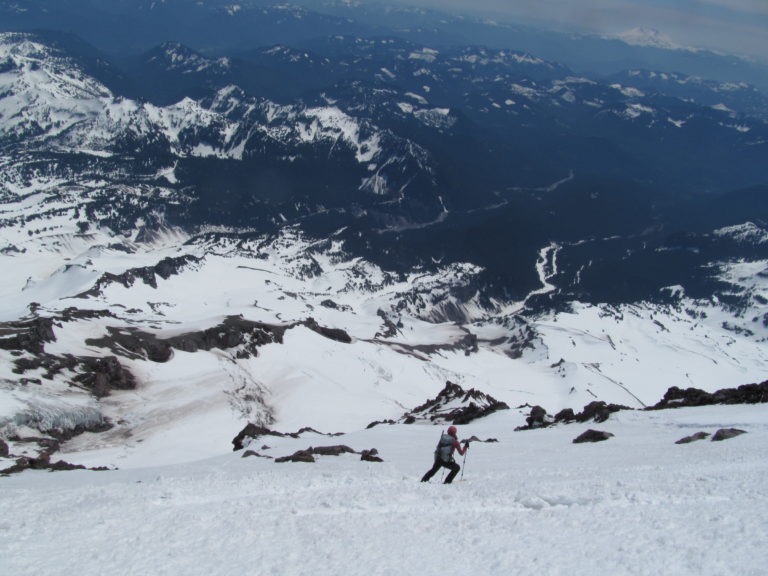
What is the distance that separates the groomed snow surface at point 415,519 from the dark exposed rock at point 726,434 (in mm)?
582

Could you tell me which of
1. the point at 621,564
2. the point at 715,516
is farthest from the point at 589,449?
the point at 621,564

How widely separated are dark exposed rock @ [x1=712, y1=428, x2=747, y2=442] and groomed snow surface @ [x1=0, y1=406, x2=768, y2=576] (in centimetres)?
58

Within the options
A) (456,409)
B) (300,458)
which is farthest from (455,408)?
(300,458)

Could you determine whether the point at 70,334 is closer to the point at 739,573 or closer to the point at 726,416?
the point at 726,416

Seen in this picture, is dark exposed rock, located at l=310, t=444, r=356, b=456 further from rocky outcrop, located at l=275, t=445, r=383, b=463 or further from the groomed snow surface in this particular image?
the groomed snow surface

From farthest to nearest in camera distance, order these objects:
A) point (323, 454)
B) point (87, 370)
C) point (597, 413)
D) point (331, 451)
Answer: point (87, 370), point (597, 413), point (331, 451), point (323, 454)

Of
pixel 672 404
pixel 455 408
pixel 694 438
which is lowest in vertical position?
pixel 455 408

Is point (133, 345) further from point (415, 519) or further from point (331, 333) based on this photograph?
point (415, 519)

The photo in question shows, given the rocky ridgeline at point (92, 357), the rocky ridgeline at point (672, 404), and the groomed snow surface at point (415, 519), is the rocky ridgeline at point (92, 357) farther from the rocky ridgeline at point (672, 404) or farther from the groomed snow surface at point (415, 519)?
the rocky ridgeline at point (672, 404)

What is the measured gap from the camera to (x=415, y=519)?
Result: 61.8 feet

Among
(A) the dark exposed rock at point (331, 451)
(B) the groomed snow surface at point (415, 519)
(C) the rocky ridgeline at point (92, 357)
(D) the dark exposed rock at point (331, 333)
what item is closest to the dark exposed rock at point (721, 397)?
(B) the groomed snow surface at point (415, 519)

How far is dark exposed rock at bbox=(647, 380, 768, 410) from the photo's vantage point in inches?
1696

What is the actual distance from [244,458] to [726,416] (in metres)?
31.6

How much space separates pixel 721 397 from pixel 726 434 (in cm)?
1901
